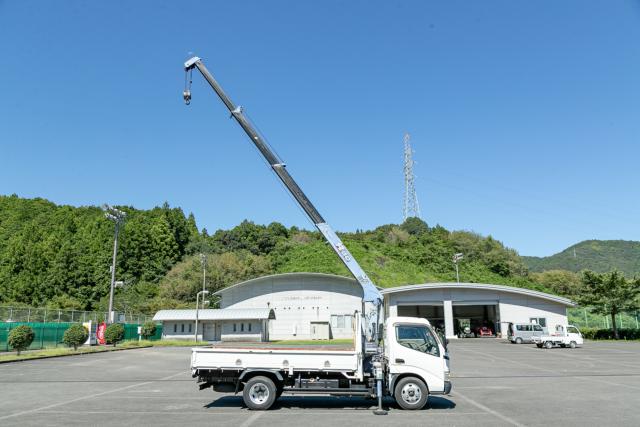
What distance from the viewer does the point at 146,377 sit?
1908cm

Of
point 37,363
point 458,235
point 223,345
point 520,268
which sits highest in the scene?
point 458,235

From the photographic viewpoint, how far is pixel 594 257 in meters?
171

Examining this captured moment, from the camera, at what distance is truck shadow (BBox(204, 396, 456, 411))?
12016mm

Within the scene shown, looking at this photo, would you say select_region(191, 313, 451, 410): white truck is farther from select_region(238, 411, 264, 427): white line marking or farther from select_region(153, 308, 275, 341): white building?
select_region(153, 308, 275, 341): white building

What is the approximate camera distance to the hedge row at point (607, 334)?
48.9m

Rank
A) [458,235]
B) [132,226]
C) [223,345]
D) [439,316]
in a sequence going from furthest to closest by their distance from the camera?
[458,235]
[132,226]
[439,316]
[223,345]

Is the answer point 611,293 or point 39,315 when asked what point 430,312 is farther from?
point 39,315

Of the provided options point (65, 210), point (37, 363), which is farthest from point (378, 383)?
point (65, 210)

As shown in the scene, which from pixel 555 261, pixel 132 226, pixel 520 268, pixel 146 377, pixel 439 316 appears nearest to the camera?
pixel 146 377

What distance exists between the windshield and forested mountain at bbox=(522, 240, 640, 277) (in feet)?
542

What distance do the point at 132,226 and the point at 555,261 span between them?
14580 centimetres

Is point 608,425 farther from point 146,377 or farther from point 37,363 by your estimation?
point 37,363

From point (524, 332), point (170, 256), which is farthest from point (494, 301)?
point (170, 256)

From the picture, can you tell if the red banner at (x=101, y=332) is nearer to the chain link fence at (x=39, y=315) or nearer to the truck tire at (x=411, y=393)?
the chain link fence at (x=39, y=315)
